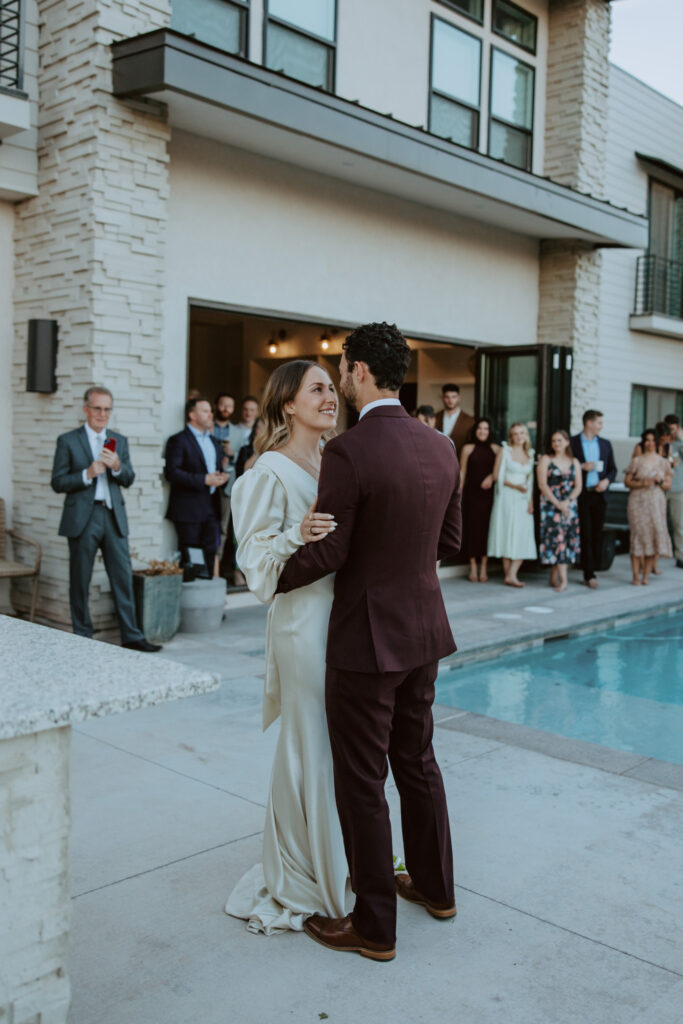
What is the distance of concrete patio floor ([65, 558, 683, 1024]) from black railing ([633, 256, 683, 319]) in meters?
11.3

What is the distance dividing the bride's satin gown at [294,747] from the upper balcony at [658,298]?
505 inches

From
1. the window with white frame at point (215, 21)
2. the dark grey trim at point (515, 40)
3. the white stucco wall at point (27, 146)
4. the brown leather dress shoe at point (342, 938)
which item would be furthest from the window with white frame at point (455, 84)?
the brown leather dress shoe at point (342, 938)

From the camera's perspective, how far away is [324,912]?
10.1 ft

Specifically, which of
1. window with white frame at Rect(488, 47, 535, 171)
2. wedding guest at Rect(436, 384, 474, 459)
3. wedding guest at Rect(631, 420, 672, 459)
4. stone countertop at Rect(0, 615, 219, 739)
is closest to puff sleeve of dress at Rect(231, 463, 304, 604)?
stone countertop at Rect(0, 615, 219, 739)

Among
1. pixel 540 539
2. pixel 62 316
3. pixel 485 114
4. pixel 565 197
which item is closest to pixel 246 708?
pixel 62 316

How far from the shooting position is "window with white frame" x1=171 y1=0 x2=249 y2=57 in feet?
26.4

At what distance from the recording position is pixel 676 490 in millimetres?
12203

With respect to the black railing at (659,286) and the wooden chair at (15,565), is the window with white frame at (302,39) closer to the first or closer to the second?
the wooden chair at (15,565)

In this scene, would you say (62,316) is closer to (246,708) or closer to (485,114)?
(246,708)

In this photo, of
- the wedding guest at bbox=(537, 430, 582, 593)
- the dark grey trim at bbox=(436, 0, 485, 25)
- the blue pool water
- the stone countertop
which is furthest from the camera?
the dark grey trim at bbox=(436, 0, 485, 25)

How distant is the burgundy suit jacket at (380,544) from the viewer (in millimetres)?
2793

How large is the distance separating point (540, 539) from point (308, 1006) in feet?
27.2

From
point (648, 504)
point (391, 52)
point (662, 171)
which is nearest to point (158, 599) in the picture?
point (648, 504)

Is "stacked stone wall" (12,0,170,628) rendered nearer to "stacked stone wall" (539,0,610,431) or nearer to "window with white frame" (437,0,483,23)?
"window with white frame" (437,0,483,23)
